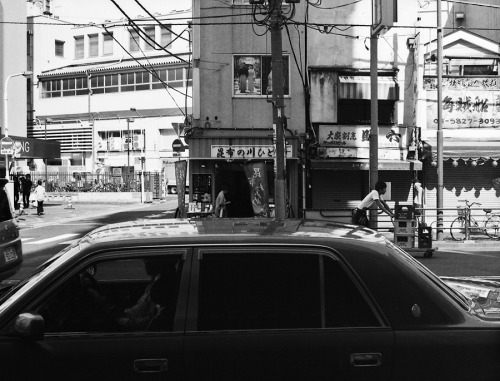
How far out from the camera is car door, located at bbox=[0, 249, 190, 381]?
10.8 ft

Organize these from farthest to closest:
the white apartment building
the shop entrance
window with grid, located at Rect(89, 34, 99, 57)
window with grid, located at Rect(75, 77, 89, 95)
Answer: window with grid, located at Rect(89, 34, 99, 57)
window with grid, located at Rect(75, 77, 89, 95)
the white apartment building
the shop entrance

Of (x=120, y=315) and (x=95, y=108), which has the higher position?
(x=95, y=108)

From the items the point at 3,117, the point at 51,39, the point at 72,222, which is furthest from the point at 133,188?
the point at 51,39

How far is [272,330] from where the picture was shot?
11.1ft

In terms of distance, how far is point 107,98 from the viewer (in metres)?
68.5

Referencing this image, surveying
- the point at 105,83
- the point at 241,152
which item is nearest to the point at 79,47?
the point at 105,83

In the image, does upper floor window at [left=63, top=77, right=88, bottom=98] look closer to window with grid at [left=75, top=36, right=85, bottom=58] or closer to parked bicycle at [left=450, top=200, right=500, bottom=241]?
window with grid at [left=75, top=36, right=85, bottom=58]

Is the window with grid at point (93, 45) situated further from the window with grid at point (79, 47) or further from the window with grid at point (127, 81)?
the window with grid at point (127, 81)

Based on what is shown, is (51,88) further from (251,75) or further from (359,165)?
(359,165)

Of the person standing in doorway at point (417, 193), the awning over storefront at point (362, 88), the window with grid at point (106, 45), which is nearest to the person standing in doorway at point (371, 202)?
the person standing in doorway at point (417, 193)

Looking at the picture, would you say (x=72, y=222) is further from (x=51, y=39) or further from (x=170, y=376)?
(x=51, y=39)

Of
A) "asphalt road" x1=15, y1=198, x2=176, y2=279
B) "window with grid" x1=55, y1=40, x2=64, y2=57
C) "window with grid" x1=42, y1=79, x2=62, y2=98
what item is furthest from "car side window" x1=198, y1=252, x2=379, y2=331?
"window with grid" x1=55, y1=40, x2=64, y2=57

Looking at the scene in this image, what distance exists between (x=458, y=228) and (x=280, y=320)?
17.0m

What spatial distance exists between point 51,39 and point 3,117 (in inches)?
1699
